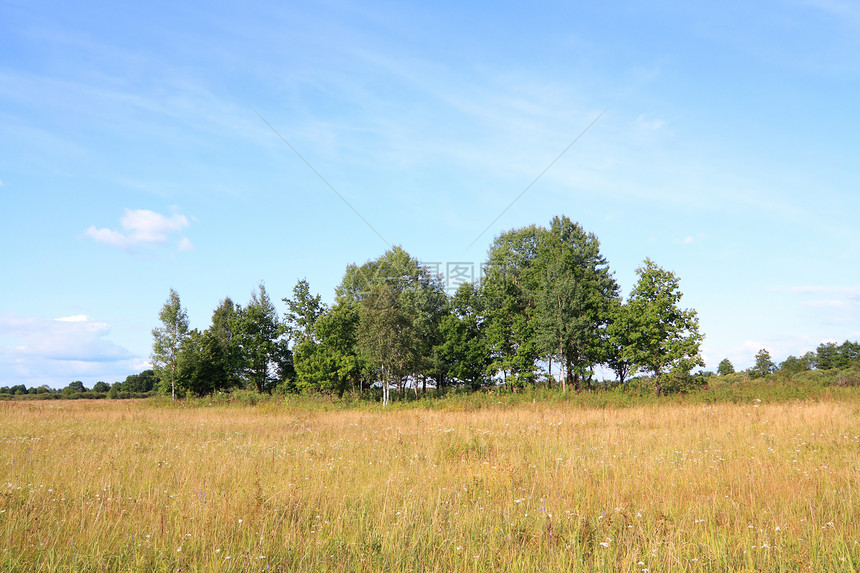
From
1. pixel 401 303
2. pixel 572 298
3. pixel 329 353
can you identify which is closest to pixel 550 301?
pixel 572 298

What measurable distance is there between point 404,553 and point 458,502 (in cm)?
158

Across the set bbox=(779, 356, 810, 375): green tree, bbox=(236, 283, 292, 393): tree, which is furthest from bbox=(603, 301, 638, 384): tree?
bbox=(236, 283, 292, 393): tree

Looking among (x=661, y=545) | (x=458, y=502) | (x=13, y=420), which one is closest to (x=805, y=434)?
(x=661, y=545)

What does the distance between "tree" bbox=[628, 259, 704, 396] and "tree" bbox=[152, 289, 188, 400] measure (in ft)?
163

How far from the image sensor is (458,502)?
6293 millimetres

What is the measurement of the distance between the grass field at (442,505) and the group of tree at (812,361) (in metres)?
49.8

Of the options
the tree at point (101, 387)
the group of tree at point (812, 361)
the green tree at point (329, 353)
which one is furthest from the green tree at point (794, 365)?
the tree at point (101, 387)

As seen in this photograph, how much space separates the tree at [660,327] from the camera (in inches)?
1311

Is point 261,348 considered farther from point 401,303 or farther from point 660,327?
point 660,327

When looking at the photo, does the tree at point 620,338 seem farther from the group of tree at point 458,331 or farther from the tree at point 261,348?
the tree at point 261,348

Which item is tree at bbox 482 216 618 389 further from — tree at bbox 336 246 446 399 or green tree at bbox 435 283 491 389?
tree at bbox 336 246 446 399

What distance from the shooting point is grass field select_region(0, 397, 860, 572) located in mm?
4773

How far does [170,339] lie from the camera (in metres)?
55.4

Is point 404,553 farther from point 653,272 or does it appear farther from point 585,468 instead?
point 653,272
